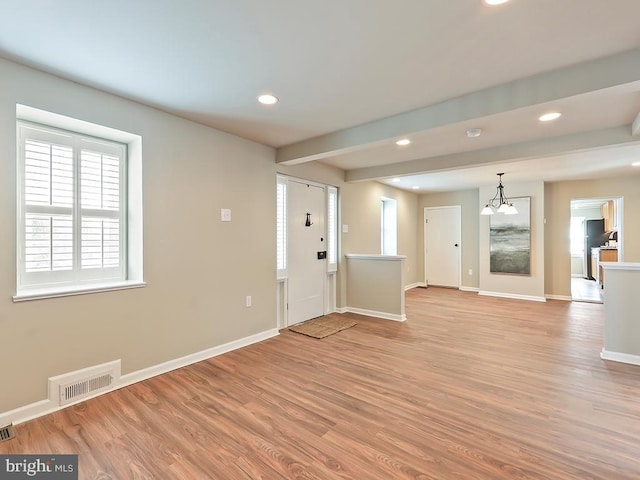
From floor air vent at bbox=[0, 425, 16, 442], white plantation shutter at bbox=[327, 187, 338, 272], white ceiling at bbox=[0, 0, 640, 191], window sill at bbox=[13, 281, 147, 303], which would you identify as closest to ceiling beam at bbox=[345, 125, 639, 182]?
white ceiling at bbox=[0, 0, 640, 191]

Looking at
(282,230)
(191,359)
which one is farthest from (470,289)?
(191,359)

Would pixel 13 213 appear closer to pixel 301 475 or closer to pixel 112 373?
pixel 112 373

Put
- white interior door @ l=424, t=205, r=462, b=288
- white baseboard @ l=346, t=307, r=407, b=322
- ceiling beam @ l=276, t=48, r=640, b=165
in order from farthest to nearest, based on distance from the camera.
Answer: white interior door @ l=424, t=205, r=462, b=288 → white baseboard @ l=346, t=307, r=407, b=322 → ceiling beam @ l=276, t=48, r=640, b=165

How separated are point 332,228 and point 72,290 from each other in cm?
356

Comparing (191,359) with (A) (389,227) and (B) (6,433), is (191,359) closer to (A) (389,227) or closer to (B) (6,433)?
(B) (6,433)

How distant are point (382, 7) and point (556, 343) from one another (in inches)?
158

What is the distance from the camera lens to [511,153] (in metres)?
3.69

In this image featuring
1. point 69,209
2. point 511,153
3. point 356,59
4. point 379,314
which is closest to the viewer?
point 356,59

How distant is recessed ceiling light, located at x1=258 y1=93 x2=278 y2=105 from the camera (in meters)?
2.54

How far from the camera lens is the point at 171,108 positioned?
9.13ft

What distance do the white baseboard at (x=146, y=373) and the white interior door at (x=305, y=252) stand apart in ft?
2.27

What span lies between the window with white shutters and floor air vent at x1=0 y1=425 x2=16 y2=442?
36.2 inches

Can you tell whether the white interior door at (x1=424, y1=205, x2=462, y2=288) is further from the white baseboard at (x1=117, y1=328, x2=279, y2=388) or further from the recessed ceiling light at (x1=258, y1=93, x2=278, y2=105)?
the recessed ceiling light at (x1=258, y1=93, x2=278, y2=105)

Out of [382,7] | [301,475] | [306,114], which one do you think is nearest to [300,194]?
[306,114]
